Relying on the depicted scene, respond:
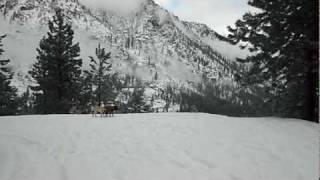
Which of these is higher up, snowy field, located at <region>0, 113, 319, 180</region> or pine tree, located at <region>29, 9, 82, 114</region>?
pine tree, located at <region>29, 9, 82, 114</region>

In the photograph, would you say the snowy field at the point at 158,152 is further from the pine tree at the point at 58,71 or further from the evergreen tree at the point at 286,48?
the pine tree at the point at 58,71

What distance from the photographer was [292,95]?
1750 centimetres

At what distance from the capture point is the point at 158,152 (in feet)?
31.4

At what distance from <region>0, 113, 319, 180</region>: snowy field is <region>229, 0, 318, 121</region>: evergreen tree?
3334 mm

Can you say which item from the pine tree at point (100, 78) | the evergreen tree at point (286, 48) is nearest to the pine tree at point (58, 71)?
the pine tree at point (100, 78)

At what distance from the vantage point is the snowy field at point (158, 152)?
8.16 meters

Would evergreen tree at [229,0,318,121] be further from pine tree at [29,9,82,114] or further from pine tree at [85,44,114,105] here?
pine tree at [85,44,114,105]

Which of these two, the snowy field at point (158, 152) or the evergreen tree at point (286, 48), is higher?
the evergreen tree at point (286, 48)

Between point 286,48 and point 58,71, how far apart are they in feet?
69.2

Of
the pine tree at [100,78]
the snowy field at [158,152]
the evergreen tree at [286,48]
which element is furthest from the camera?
the pine tree at [100,78]

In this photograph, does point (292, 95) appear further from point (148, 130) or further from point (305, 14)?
point (148, 130)

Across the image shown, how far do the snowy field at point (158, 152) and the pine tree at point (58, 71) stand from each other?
18088 millimetres

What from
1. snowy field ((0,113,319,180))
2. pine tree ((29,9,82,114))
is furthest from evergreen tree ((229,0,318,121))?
pine tree ((29,9,82,114))

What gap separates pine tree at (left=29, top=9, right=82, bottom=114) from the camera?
103ft
